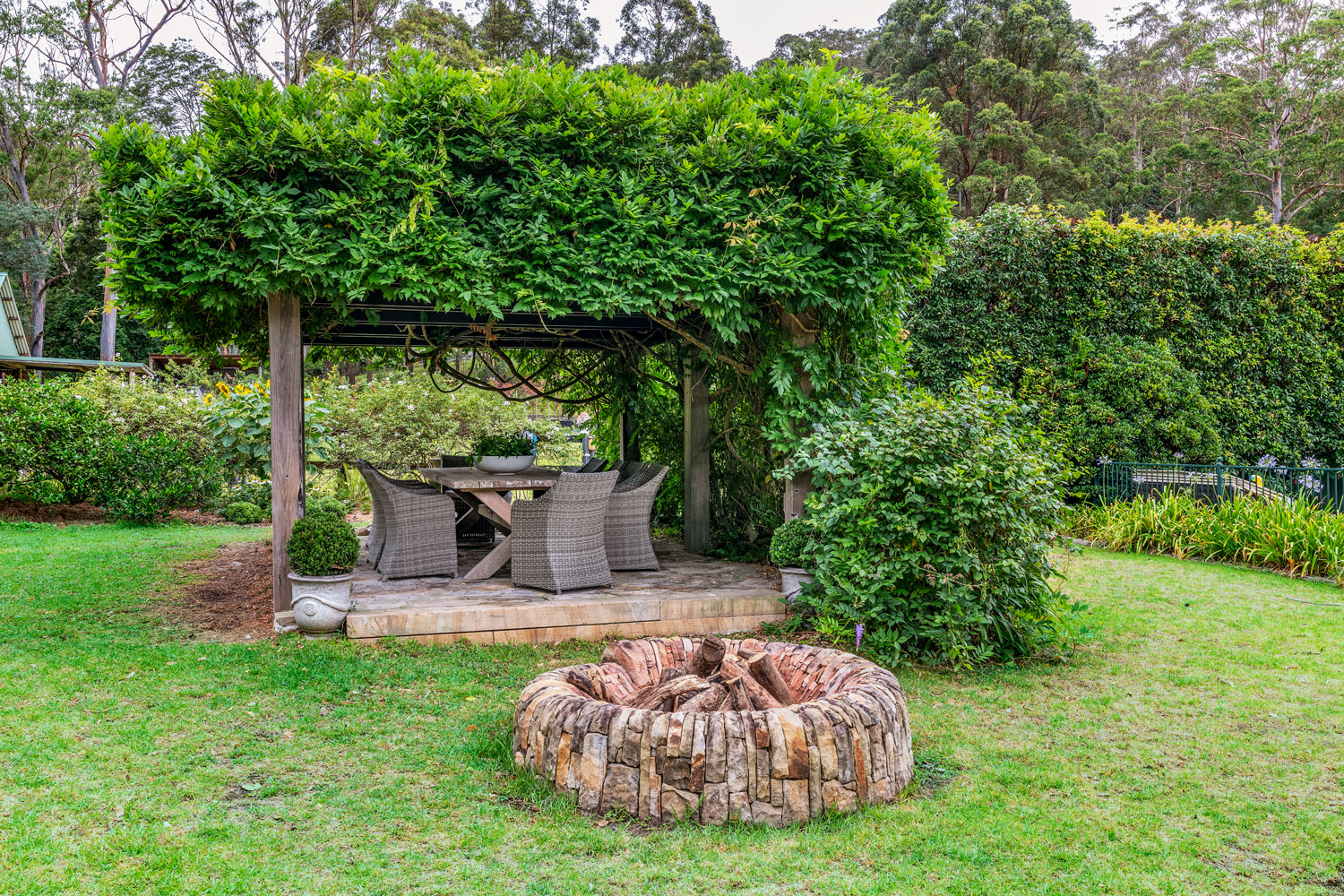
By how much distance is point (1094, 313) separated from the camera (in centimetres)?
1027

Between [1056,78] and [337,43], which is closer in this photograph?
[1056,78]

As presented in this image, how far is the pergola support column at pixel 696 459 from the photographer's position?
23.0 ft

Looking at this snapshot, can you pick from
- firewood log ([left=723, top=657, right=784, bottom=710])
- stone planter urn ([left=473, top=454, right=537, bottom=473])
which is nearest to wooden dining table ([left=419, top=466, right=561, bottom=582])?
stone planter urn ([left=473, top=454, right=537, bottom=473])

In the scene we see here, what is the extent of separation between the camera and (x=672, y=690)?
291cm

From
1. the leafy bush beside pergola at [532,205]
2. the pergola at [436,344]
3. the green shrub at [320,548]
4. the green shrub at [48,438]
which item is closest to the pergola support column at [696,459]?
the pergola at [436,344]

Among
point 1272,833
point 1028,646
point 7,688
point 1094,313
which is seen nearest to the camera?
point 1272,833

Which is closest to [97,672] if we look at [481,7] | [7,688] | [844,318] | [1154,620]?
[7,688]

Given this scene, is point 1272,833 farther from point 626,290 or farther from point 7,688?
point 7,688

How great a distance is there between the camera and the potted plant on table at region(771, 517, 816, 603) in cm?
510

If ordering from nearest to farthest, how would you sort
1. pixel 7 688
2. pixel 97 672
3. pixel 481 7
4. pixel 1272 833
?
pixel 1272 833
pixel 7 688
pixel 97 672
pixel 481 7

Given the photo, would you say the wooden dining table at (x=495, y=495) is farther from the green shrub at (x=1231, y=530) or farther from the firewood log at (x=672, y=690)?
the green shrub at (x=1231, y=530)

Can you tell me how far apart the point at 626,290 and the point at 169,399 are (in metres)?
8.51

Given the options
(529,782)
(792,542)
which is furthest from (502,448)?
(529,782)

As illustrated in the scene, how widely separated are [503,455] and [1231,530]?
650 centimetres
